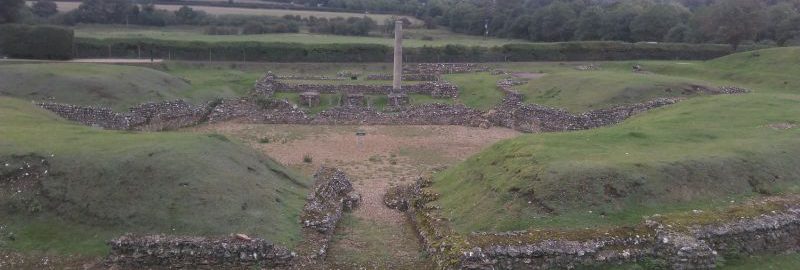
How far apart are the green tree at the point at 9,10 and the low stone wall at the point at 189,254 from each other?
60396 mm

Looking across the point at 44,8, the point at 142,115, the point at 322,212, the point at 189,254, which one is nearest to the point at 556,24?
the point at 142,115

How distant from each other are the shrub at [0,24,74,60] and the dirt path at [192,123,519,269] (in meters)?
24.9

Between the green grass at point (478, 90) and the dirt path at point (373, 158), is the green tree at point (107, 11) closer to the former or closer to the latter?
the green grass at point (478, 90)

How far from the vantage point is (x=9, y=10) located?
65812mm

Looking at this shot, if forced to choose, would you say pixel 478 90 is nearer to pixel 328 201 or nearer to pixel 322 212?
pixel 328 201

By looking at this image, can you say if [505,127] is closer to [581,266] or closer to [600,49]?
[581,266]

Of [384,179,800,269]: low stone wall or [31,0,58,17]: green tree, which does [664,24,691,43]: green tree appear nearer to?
[384,179,800,269]: low stone wall

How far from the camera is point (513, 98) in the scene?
48.9 m

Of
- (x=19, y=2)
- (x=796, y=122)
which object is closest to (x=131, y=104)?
(x=19, y=2)

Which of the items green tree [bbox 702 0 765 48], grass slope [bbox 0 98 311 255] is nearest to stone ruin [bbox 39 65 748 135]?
grass slope [bbox 0 98 311 255]

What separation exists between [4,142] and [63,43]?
40.3m

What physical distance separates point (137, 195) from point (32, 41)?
149 feet

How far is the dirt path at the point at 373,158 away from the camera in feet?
65.8

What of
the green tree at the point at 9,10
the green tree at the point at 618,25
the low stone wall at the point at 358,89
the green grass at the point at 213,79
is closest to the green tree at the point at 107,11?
the green tree at the point at 9,10
